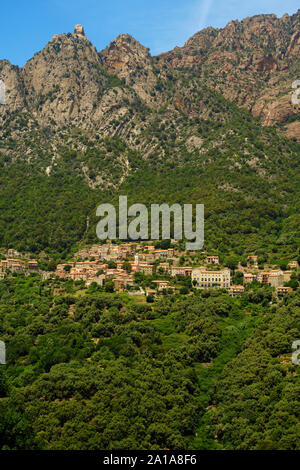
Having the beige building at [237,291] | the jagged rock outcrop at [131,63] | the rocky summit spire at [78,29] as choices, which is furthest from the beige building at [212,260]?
the rocky summit spire at [78,29]

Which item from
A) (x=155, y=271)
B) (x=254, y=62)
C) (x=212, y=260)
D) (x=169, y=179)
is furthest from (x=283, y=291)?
(x=254, y=62)

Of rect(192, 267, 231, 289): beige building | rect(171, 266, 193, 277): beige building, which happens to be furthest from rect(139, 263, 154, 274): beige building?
rect(192, 267, 231, 289): beige building

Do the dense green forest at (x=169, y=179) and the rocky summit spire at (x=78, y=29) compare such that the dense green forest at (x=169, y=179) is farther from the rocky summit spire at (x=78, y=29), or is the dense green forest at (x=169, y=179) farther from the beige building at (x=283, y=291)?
the rocky summit spire at (x=78, y=29)

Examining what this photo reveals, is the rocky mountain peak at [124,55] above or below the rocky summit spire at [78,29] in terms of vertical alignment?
below

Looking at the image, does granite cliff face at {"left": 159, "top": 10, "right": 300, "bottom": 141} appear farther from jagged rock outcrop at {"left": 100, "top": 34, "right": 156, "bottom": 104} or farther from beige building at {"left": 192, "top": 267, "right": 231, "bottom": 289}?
beige building at {"left": 192, "top": 267, "right": 231, "bottom": 289}

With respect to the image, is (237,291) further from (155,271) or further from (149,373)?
(149,373)

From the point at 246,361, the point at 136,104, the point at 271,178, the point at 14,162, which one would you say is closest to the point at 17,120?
the point at 14,162
